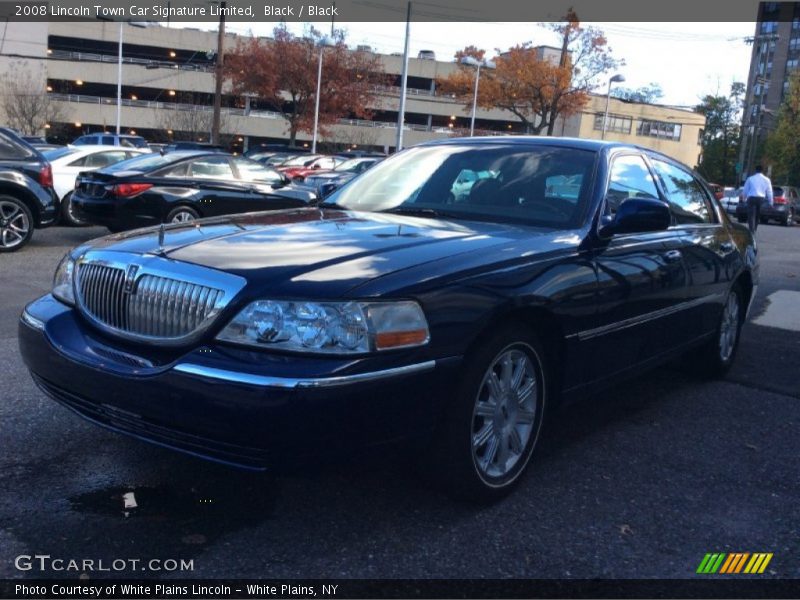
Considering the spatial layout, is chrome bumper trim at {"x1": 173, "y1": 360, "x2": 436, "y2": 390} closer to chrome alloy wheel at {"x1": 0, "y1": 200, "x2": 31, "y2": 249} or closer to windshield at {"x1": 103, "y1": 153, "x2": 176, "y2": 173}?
chrome alloy wheel at {"x1": 0, "y1": 200, "x2": 31, "y2": 249}

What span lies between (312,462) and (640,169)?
2.91 metres

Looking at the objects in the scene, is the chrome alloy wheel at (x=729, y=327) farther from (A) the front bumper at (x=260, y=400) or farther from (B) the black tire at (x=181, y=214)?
(B) the black tire at (x=181, y=214)

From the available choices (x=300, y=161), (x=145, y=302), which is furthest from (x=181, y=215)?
(x=300, y=161)

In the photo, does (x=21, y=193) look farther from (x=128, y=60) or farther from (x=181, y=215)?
(x=128, y=60)

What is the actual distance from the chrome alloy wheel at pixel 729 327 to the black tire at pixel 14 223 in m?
8.46

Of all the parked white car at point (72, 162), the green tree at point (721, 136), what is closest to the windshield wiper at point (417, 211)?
the parked white car at point (72, 162)

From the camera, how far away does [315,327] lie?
2838 mm

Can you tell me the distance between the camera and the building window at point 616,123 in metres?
67.2

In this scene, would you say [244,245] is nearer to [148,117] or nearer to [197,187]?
[197,187]

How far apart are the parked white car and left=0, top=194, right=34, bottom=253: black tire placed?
8.01 feet

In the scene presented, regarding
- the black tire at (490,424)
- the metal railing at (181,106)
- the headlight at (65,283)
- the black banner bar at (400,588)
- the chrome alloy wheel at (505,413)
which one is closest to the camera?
the black banner bar at (400,588)

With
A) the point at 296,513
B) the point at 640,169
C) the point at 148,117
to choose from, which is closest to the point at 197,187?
the point at 640,169

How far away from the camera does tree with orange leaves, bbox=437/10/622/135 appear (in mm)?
41938

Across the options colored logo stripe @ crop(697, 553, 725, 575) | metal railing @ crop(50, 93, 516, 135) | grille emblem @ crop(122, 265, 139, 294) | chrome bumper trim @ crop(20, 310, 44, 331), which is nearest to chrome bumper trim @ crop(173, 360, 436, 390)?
grille emblem @ crop(122, 265, 139, 294)
